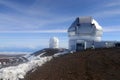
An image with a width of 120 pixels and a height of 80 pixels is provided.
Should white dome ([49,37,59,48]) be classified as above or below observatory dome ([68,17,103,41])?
below

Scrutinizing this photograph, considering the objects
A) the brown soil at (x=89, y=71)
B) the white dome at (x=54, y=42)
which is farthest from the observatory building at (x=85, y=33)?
the brown soil at (x=89, y=71)

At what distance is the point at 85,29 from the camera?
57.6 m

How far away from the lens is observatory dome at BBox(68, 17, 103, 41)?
189 feet

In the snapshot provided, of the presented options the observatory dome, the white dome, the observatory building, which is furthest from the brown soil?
the white dome

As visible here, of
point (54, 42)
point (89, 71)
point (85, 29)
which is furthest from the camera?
point (54, 42)

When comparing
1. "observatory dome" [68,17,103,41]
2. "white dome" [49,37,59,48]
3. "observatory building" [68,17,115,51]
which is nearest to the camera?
"observatory building" [68,17,115,51]

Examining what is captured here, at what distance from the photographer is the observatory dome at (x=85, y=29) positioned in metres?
57.6

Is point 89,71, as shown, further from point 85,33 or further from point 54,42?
point 54,42

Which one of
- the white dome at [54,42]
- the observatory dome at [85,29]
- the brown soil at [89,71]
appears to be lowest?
the brown soil at [89,71]

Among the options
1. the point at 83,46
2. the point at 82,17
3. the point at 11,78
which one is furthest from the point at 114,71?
the point at 82,17

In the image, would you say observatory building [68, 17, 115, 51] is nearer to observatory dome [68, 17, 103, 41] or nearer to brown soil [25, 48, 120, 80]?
observatory dome [68, 17, 103, 41]

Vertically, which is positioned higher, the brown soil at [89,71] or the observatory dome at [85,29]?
the observatory dome at [85,29]

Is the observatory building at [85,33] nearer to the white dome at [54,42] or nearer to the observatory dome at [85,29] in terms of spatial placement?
the observatory dome at [85,29]

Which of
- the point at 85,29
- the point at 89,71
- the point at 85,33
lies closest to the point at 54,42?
the point at 85,33
